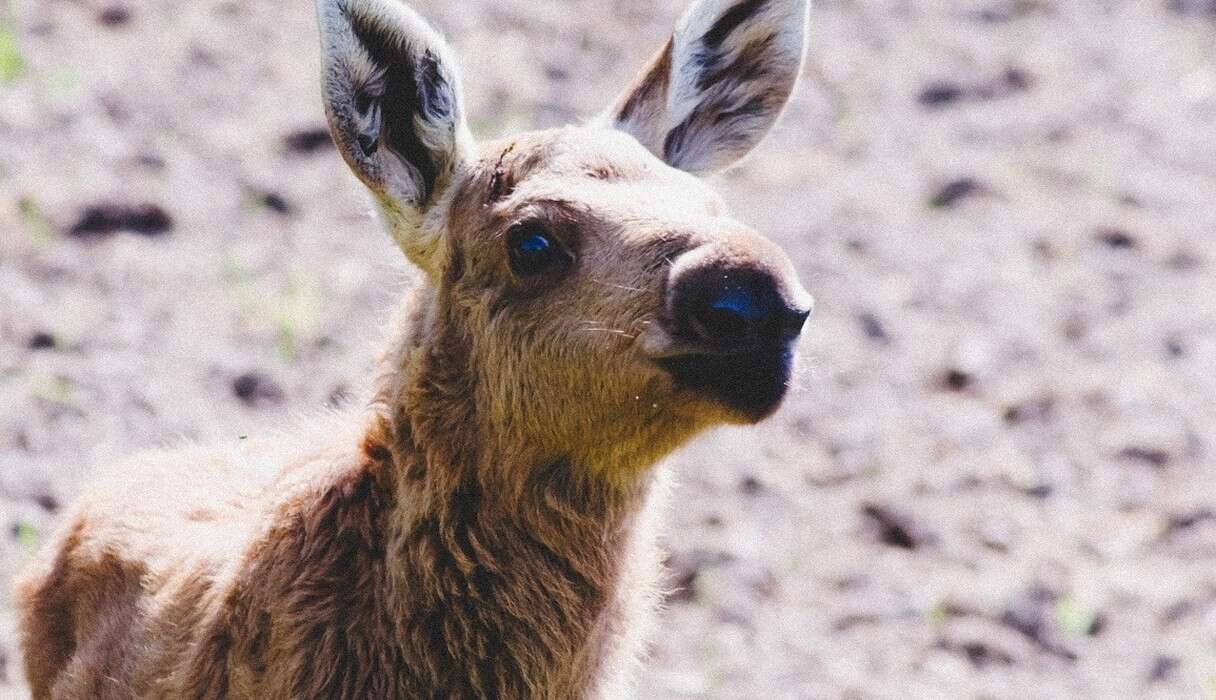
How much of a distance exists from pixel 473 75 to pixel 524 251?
248 inches

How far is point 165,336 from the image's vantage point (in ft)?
28.4

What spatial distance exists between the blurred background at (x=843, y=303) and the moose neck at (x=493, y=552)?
1.13m

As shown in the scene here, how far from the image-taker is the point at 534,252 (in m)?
4.80

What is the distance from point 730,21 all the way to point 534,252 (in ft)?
4.75

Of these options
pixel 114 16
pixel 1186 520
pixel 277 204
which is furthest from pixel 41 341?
pixel 1186 520

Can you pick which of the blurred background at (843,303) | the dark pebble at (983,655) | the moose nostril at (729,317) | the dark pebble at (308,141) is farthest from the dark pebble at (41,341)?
the moose nostril at (729,317)

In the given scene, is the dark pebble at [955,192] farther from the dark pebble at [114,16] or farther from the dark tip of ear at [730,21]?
the dark pebble at [114,16]

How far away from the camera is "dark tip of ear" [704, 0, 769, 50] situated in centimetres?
572

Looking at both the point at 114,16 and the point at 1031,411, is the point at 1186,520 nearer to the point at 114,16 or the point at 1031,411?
the point at 1031,411

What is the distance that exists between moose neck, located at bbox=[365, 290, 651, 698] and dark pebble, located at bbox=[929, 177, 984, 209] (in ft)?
19.9

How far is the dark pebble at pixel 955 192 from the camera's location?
1052cm

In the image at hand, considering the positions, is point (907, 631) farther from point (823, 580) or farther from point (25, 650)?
point (25, 650)

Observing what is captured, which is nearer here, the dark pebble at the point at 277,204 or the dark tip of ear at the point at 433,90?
the dark tip of ear at the point at 433,90

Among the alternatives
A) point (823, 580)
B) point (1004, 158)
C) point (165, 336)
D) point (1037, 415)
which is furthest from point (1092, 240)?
point (165, 336)
